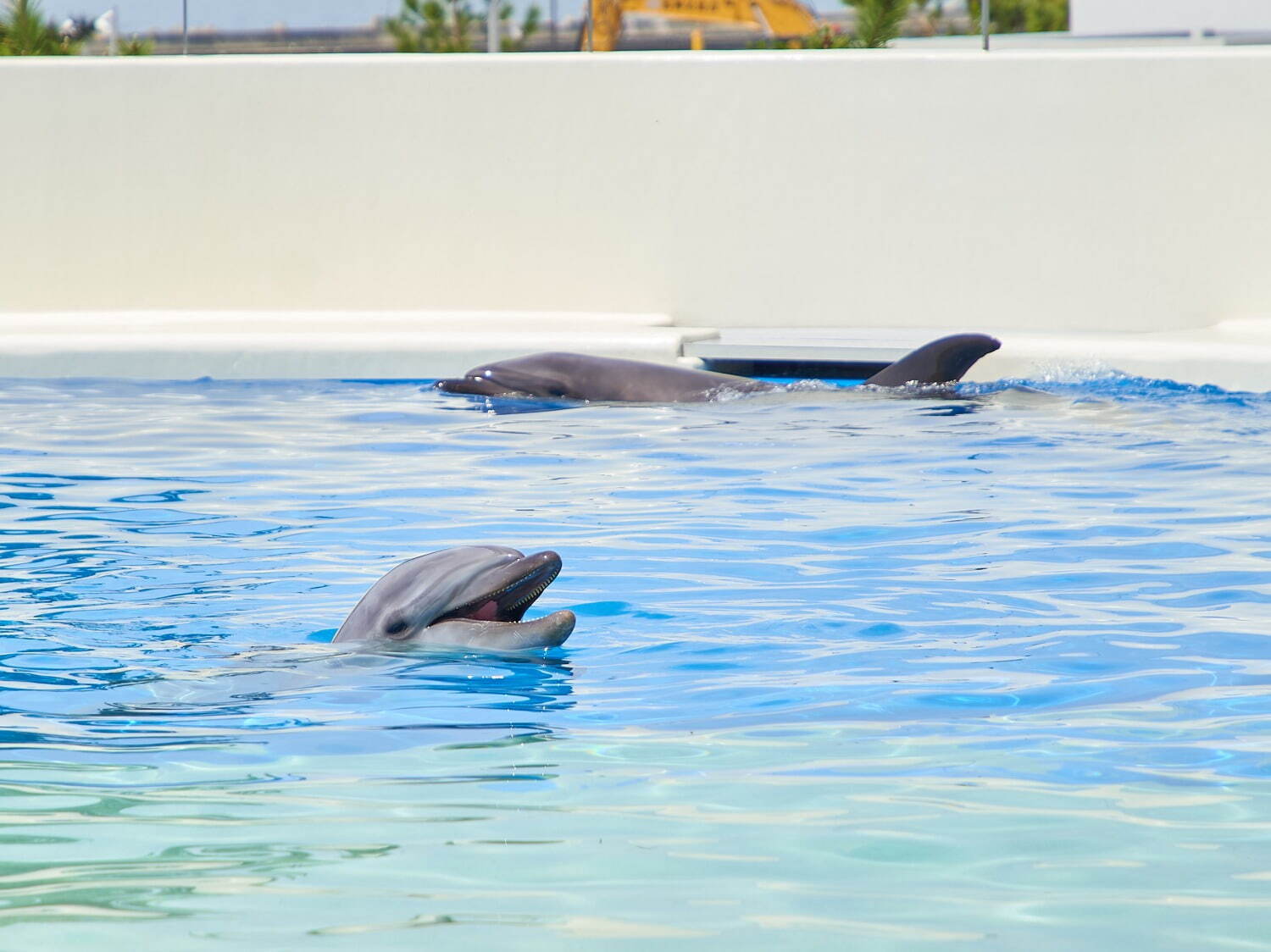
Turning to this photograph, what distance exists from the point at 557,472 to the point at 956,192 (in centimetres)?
461

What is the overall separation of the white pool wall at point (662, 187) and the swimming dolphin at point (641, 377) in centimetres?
157

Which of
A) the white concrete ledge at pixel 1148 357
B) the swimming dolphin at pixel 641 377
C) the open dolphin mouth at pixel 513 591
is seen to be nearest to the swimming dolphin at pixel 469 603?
the open dolphin mouth at pixel 513 591

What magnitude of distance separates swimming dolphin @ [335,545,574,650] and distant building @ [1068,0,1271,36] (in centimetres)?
1824

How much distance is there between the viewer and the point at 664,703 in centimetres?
373

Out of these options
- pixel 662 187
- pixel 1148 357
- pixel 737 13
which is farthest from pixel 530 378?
pixel 737 13

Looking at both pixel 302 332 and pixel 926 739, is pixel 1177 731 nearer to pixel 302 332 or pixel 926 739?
pixel 926 739

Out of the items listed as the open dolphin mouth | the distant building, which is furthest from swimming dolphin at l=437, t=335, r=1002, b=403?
the distant building

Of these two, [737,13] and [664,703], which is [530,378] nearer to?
[664,703]

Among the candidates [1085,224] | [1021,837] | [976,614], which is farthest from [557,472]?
[1085,224]

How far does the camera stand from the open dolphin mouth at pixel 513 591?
3867 millimetres

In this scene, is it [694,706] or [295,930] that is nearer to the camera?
[295,930]

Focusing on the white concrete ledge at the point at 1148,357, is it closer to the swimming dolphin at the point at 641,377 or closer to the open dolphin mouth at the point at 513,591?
the swimming dolphin at the point at 641,377

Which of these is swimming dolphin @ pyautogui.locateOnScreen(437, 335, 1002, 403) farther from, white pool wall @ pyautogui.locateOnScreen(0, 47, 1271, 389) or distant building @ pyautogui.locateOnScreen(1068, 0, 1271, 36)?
distant building @ pyautogui.locateOnScreen(1068, 0, 1271, 36)

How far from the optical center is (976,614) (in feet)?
14.7
